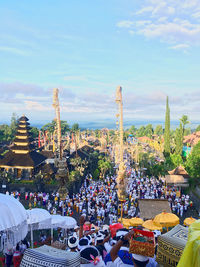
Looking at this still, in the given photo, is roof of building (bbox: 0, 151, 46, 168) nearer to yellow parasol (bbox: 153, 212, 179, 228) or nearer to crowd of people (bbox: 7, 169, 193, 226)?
crowd of people (bbox: 7, 169, 193, 226)

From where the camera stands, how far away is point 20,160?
27891 millimetres

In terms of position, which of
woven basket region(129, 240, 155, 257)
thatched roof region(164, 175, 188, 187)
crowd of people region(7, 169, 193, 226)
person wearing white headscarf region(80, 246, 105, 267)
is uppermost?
woven basket region(129, 240, 155, 257)

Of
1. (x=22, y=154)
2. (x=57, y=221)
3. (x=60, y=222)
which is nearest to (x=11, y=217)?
(x=57, y=221)

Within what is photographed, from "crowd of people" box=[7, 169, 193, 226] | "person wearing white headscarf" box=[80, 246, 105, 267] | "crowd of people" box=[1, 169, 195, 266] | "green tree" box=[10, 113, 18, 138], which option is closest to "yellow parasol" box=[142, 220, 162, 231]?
"crowd of people" box=[1, 169, 195, 266]

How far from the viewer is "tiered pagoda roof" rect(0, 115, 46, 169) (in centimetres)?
2722

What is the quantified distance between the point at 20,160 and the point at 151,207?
19165 millimetres

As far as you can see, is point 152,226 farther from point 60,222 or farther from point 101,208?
point 101,208

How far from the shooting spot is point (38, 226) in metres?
9.10

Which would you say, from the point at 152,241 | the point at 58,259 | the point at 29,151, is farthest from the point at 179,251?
the point at 29,151

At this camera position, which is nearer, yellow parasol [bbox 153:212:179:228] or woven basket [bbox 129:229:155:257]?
woven basket [bbox 129:229:155:257]

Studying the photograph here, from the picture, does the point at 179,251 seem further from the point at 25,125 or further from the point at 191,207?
the point at 25,125

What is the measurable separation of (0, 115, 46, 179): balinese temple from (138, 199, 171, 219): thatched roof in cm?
1665

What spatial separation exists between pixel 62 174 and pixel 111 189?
49.9ft

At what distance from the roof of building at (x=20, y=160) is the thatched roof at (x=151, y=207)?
16.7m
